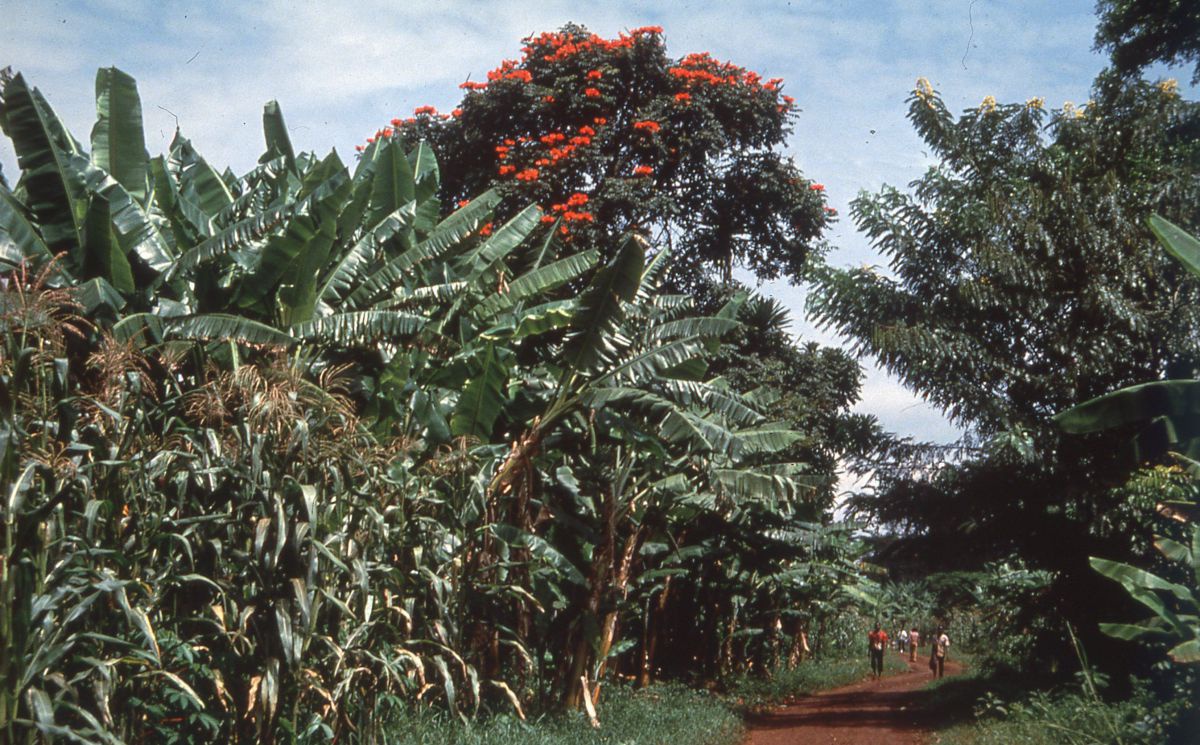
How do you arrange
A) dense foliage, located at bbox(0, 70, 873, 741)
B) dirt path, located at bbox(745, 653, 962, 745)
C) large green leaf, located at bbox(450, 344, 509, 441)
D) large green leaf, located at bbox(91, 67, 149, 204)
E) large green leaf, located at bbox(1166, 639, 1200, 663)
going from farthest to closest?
dirt path, located at bbox(745, 653, 962, 745), large green leaf, located at bbox(450, 344, 509, 441), large green leaf, located at bbox(91, 67, 149, 204), large green leaf, located at bbox(1166, 639, 1200, 663), dense foliage, located at bbox(0, 70, 873, 741)

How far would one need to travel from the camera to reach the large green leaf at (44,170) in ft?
28.4

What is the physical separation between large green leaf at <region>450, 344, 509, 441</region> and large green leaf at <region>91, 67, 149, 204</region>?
347cm

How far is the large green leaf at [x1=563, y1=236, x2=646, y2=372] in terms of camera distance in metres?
9.56

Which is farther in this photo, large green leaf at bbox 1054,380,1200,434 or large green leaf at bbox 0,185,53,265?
large green leaf at bbox 0,185,53,265

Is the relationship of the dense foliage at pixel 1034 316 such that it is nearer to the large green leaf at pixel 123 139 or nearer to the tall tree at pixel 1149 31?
the tall tree at pixel 1149 31

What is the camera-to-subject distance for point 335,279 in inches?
394

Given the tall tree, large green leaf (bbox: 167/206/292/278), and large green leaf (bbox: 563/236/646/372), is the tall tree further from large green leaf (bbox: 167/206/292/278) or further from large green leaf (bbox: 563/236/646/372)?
large green leaf (bbox: 167/206/292/278)

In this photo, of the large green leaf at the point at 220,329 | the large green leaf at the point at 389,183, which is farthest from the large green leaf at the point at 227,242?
the large green leaf at the point at 389,183

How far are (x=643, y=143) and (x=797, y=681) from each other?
10503 millimetres

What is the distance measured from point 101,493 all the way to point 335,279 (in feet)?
15.8

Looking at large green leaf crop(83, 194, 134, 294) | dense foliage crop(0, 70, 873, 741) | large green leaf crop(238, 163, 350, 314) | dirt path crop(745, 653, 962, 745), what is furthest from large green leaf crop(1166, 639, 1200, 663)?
large green leaf crop(83, 194, 134, 294)

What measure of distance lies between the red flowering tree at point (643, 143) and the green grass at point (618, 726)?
694 cm

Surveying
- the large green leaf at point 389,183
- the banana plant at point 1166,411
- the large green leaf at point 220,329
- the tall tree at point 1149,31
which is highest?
the tall tree at point 1149,31

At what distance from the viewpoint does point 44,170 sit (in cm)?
873
